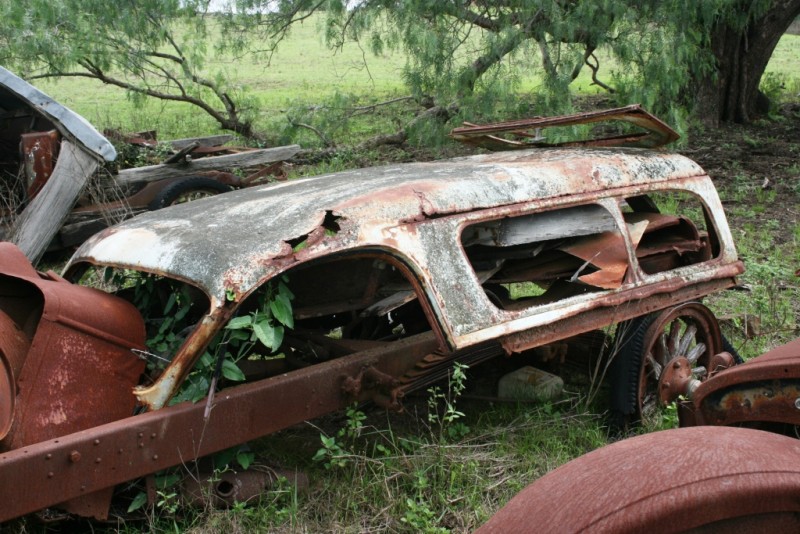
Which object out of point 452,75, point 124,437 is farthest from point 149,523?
point 452,75

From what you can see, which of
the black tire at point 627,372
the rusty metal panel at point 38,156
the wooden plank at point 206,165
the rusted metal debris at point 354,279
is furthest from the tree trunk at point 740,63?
the rusty metal panel at point 38,156

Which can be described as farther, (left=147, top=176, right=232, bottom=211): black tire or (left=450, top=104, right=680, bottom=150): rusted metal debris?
(left=147, top=176, right=232, bottom=211): black tire

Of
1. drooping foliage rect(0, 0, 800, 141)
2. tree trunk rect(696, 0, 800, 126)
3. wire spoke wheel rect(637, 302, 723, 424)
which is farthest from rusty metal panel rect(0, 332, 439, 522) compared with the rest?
tree trunk rect(696, 0, 800, 126)

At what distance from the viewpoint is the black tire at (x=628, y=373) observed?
13.5 feet

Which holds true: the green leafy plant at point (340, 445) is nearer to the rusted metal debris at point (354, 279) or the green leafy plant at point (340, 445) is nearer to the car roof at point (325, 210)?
the rusted metal debris at point (354, 279)

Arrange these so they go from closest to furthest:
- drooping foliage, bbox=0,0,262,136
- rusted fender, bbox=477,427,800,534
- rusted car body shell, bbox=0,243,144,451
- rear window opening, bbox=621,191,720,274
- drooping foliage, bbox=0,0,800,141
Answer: rusted fender, bbox=477,427,800,534, rusted car body shell, bbox=0,243,144,451, rear window opening, bbox=621,191,720,274, drooping foliage, bbox=0,0,800,141, drooping foliage, bbox=0,0,262,136

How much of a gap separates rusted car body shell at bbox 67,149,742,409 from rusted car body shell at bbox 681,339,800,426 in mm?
1169

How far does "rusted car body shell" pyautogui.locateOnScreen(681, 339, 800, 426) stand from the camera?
2053 mm

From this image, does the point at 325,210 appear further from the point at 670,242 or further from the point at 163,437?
the point at 670,242

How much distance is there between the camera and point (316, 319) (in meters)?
4.75

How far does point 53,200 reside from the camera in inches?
277

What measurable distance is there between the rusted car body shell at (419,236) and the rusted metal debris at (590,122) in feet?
0.67

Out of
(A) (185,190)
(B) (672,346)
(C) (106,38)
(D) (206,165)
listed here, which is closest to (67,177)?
(A) (185,190)

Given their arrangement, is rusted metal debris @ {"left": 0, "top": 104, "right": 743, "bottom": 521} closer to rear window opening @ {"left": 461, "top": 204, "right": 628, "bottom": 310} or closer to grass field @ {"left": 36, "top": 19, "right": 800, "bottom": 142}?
rear window opening @ {"left": 461, "top": 204, "right": 628, "bottom": 310}
